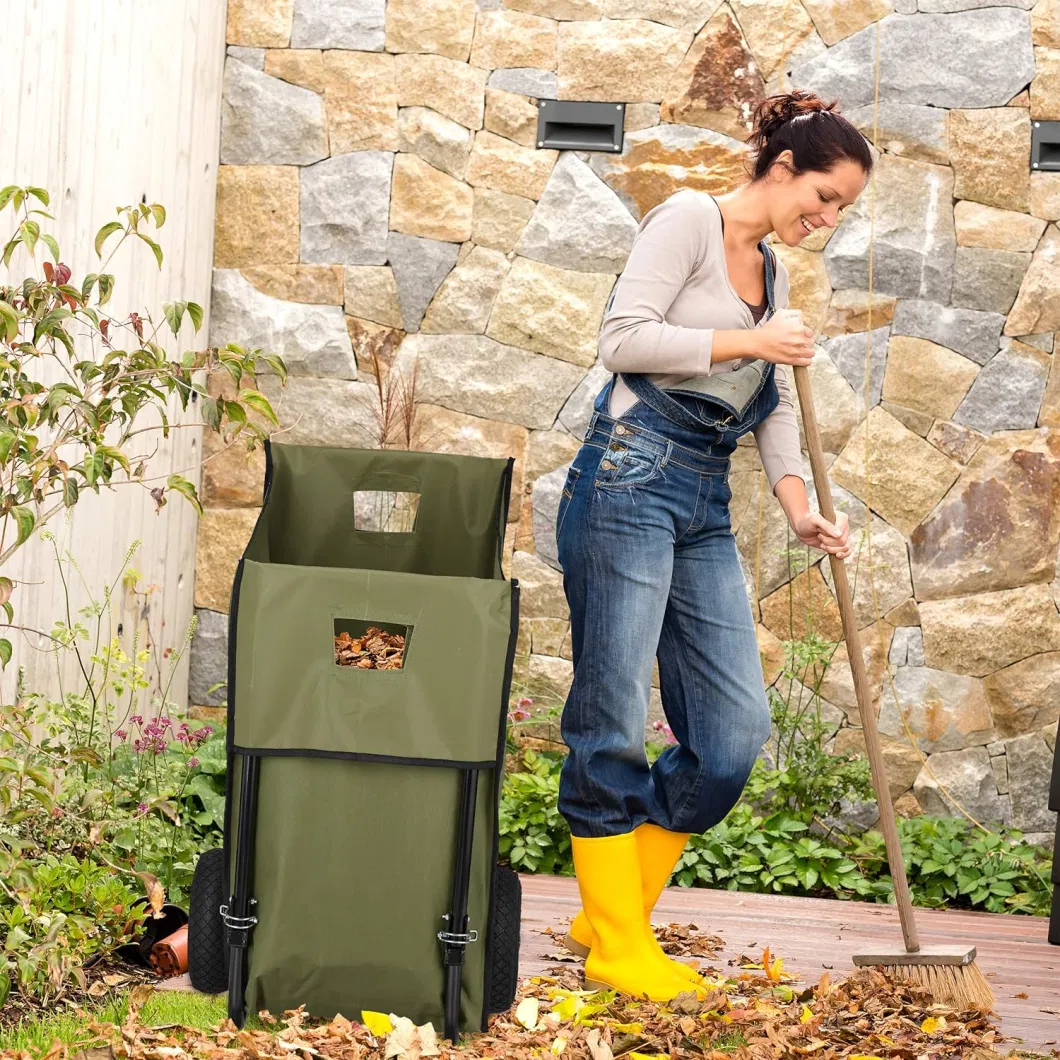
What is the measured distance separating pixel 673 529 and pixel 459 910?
685 mm

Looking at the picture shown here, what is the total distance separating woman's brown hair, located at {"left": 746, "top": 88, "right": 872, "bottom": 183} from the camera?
7.23 feet

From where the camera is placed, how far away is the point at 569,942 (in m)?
2.44

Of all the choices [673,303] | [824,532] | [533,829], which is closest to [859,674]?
[824,532]

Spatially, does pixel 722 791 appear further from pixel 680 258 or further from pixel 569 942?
pixel 680 258

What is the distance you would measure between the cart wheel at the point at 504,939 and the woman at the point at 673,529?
0.20 metres

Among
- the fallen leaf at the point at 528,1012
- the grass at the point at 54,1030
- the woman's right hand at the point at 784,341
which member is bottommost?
the grass at the point at 54,1030

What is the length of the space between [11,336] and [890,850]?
5.46 ft

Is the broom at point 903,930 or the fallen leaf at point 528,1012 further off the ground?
the broom at point 903,930

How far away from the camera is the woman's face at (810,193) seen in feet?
7.25

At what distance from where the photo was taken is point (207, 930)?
2.15 m

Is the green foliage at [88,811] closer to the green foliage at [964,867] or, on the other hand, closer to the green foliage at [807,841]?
the green foliage at [807,841]

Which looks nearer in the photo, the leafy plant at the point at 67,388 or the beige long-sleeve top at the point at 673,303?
the leafy plant at the point at 67,388

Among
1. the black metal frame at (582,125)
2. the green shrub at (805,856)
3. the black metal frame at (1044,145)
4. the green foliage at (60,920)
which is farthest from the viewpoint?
the black metal frame at (582,125)

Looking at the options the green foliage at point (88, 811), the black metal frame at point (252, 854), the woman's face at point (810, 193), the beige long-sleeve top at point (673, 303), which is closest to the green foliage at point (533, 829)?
the green foliage at point (88, 811)
